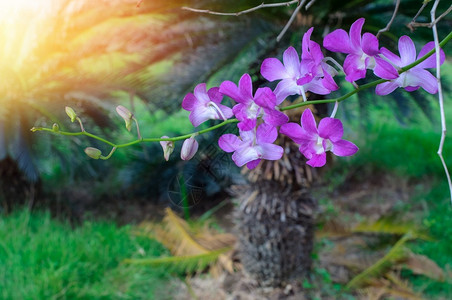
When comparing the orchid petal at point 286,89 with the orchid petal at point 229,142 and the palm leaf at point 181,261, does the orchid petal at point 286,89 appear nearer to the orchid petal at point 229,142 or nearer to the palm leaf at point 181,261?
the orchid petal at point 229,142

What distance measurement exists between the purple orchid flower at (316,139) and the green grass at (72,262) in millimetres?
2116

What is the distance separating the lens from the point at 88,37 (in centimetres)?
306

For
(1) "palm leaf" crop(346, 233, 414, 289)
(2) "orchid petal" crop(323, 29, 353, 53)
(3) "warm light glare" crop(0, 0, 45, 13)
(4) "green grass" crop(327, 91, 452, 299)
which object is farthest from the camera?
(4) "green grass" crop(327, 91, 452, 299)

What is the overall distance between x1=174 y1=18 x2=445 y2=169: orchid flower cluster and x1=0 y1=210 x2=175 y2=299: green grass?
206cm

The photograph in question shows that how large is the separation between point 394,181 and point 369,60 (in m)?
4.30

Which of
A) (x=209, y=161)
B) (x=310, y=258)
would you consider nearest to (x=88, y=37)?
(x=310, y=258)

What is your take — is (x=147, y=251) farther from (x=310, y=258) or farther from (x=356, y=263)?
(x=356, y=263)

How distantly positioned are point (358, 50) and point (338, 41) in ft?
0.10

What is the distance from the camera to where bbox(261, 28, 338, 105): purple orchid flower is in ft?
1.72

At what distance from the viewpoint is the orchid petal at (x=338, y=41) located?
48cm

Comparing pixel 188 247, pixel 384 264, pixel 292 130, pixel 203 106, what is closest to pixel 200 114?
pixel 203 106

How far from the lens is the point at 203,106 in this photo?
561 millimetres

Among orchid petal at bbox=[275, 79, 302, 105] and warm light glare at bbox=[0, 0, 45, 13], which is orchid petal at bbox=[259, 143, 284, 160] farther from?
warm light glare at bbox=[0, 0, 45, 13]

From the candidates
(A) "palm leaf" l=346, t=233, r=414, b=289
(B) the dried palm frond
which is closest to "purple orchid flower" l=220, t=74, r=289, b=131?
(A) "palm leaf" l=346, t=233, r=414, b=289
